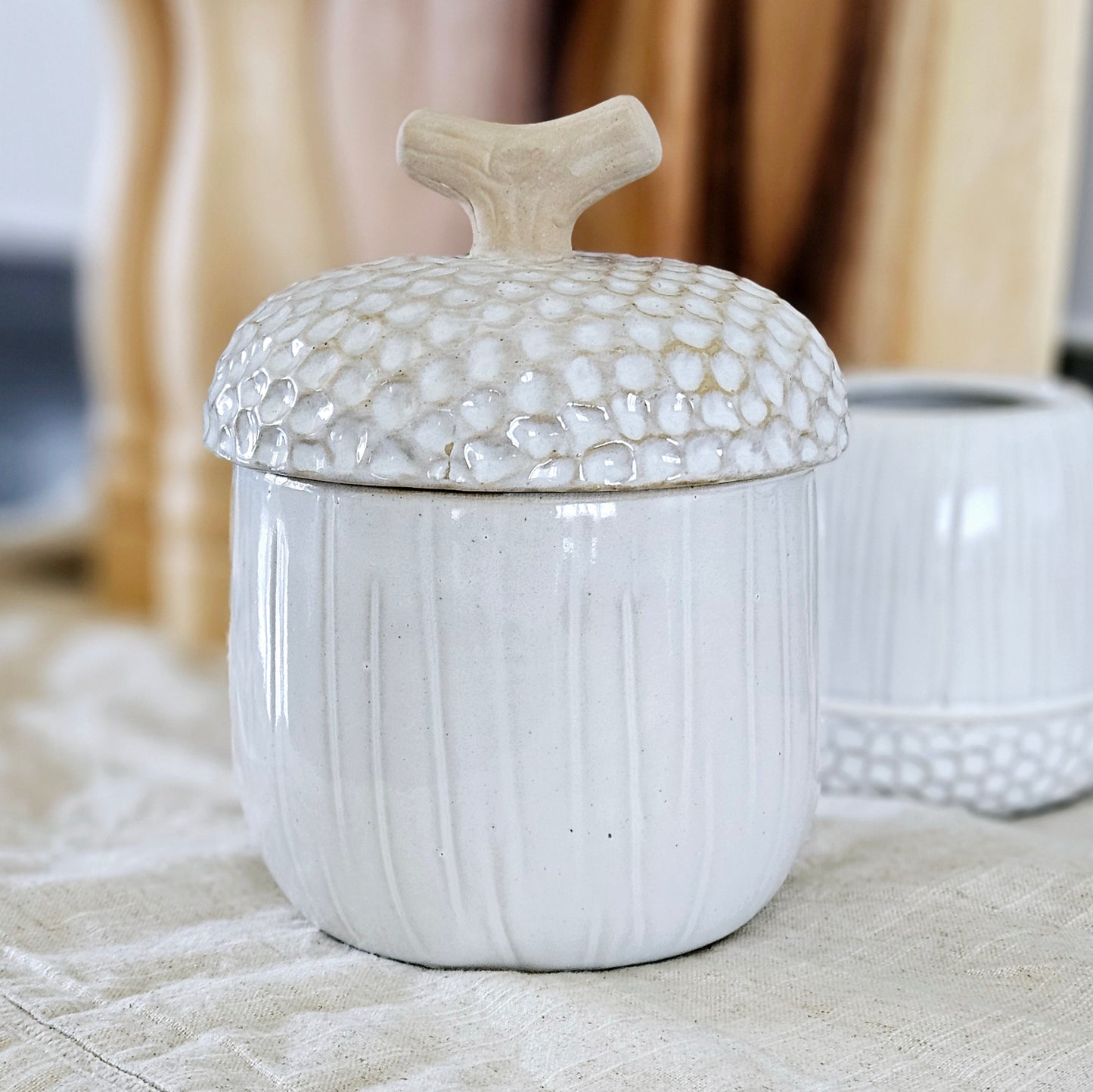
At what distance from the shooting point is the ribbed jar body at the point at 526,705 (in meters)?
0.36

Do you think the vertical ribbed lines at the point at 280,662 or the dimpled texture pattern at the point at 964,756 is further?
the dimpled texture pattern at the point at 964,756

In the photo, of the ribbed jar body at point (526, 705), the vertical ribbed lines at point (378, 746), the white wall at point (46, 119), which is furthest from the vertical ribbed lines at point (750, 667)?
the white wall at point (46, 119)

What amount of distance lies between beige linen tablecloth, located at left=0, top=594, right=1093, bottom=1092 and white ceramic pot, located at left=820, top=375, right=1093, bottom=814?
0.03 m

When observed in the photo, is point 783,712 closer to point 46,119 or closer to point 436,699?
point 436,699

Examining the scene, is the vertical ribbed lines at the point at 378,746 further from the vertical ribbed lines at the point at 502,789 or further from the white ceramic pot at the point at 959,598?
the white ceramic pot at the point at 959,598

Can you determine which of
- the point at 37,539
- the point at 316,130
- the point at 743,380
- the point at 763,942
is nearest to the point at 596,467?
the point at 743,380

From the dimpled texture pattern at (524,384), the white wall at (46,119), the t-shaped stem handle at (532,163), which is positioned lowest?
the dimpled texture pattern at (524,384)

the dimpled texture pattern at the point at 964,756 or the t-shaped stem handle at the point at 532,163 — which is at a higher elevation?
the t-shaped stem handle at the point at 532,163

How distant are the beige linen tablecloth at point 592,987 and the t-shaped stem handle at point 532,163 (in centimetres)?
23

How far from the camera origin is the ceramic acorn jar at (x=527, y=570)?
0.35 m

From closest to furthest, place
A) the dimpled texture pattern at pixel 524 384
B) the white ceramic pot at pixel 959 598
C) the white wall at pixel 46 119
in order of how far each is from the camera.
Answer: the dimpled texture pattern at pixel 524 384 < the white ceramic pot at pixel 959 598 < the white wall at pixel 46 119

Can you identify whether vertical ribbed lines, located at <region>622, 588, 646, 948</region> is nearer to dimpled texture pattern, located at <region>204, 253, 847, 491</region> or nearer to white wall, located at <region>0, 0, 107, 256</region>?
dimpled texture pattern, located at <region>204, 253, 847, 491</region>

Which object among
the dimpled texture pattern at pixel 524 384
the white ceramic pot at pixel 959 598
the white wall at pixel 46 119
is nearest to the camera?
the dimpled texture pattern at pixel 524 384

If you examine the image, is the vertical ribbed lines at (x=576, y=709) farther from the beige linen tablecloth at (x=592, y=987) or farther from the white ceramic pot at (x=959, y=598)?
the white ceramic pot at (x=959, y=598)
